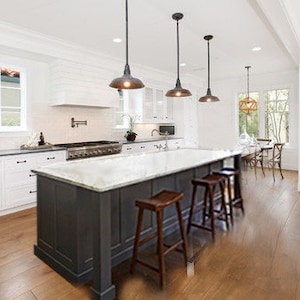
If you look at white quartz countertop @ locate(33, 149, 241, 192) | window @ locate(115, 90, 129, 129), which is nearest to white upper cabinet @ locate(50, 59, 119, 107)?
window @ locate(115, 90, 129, 129)

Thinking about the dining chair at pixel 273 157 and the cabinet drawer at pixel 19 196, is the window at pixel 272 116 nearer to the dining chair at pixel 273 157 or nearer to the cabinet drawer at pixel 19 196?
the dining chair at pixel 273 157

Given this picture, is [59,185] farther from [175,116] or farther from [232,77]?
[232,77]

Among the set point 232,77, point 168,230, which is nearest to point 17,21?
point 168,230

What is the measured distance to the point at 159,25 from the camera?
3.81 meters

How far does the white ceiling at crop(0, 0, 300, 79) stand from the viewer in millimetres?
3184

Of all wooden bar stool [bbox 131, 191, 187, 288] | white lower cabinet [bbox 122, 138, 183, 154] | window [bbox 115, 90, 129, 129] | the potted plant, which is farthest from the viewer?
window [bbox 115, 90, 129, 129]

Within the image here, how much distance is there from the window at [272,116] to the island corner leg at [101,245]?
22.6 ft

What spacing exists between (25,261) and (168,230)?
155cm

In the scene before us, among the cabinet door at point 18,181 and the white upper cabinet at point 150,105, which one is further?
the white upper cabinet at point 150,105

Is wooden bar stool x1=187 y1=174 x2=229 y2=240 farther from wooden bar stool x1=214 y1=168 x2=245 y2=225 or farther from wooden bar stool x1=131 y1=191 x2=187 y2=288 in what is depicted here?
wooden bar stool x1=131 y1=191 x2=187 y2=288

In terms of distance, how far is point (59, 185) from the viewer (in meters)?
2.23

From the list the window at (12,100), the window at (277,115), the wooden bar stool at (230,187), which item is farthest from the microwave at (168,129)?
the window at (12,100)

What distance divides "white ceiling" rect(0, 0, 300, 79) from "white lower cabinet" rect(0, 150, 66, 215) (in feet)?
6.42

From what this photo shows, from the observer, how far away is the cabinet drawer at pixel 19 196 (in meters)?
3.71
